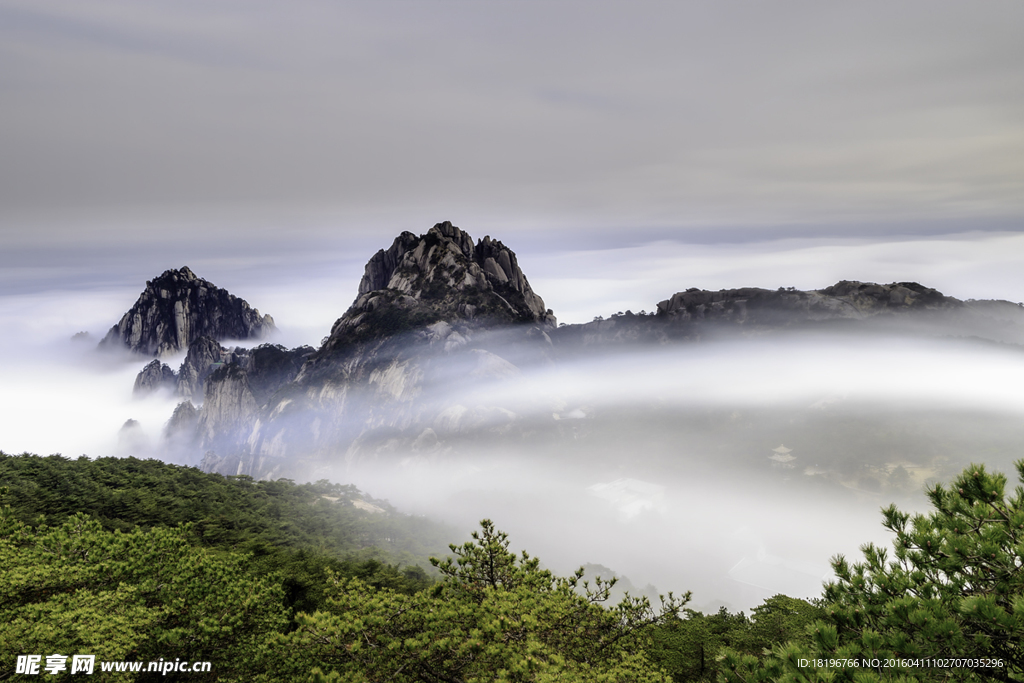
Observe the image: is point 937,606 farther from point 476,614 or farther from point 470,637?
point 476,614

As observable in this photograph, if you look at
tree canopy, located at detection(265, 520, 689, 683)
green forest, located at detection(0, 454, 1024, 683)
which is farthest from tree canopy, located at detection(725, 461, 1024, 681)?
tree canopy, located at detection(265, 520, 689, 683)

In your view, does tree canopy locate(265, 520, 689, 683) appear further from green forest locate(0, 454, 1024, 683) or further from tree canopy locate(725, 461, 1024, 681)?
tree canopy locate(725, 461, 1024, 681)

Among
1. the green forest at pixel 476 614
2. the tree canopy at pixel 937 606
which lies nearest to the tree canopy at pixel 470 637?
the green forest at pixel 476 614

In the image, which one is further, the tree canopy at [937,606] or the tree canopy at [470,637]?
the tree canopy at [470,637]

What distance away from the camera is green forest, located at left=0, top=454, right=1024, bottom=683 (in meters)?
9.57

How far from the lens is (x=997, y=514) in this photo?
10.5 metres

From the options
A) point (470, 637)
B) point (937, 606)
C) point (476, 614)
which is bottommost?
point (470, 637)

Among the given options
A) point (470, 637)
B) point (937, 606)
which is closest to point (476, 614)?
point (470, 637)

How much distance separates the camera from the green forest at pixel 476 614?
31.4 ft

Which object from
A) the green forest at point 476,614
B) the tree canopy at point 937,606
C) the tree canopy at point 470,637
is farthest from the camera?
the tree canopy at point 470,637

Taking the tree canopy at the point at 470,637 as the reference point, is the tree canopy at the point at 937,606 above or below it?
above

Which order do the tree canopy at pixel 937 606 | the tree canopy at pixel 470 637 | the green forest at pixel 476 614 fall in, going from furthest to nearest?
the tree canopy at pixel 470 637, the green forest at pixel 476 614, the tree canopy at pixel 937 606

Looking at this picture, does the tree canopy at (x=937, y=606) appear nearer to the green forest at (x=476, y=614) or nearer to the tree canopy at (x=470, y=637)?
the green forest at (x=476, y=614)

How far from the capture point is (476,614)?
16.2m
